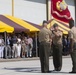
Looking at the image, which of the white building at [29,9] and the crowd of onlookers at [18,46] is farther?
the white building at [29,9]

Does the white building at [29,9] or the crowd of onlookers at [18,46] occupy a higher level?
the white building at [29,9]

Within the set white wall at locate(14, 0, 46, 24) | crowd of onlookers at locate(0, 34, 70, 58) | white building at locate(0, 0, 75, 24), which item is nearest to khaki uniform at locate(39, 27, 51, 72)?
A: crowd of onlookers at locate(0, 34, 70, 58)

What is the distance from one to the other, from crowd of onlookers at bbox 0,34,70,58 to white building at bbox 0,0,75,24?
368 centimetres

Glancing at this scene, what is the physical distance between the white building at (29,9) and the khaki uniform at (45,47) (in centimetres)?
1651

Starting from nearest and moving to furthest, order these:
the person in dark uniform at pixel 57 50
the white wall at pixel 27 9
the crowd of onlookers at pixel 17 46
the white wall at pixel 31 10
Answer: the person in dark uniform at pixel 57 50 → the crowd of onlookers at pixel 17 46 → the white wall at pixel 27 9 → the white wall at pixel 31 10

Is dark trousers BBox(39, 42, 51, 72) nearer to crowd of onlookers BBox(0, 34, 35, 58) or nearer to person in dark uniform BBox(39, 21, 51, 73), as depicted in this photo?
person in dark uniform BBox(39, 21, 51, 73)

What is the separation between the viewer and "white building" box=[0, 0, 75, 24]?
3155 centimetres

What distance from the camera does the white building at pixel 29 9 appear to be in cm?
3155

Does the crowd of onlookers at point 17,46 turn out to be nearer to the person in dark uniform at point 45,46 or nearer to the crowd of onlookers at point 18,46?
the crowd of onlookers at point 18,46

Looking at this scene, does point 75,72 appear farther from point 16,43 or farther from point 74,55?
point 16,43

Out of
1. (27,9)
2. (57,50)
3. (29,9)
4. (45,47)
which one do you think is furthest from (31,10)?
(45,47)

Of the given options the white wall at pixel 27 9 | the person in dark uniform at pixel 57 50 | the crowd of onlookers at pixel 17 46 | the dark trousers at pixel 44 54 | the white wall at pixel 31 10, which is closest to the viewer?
the dark trousers at pixel 44 54

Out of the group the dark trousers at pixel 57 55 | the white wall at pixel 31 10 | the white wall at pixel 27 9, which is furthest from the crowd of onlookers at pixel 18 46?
the dark trousers at pixel 57 55

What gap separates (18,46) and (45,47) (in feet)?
40.7
